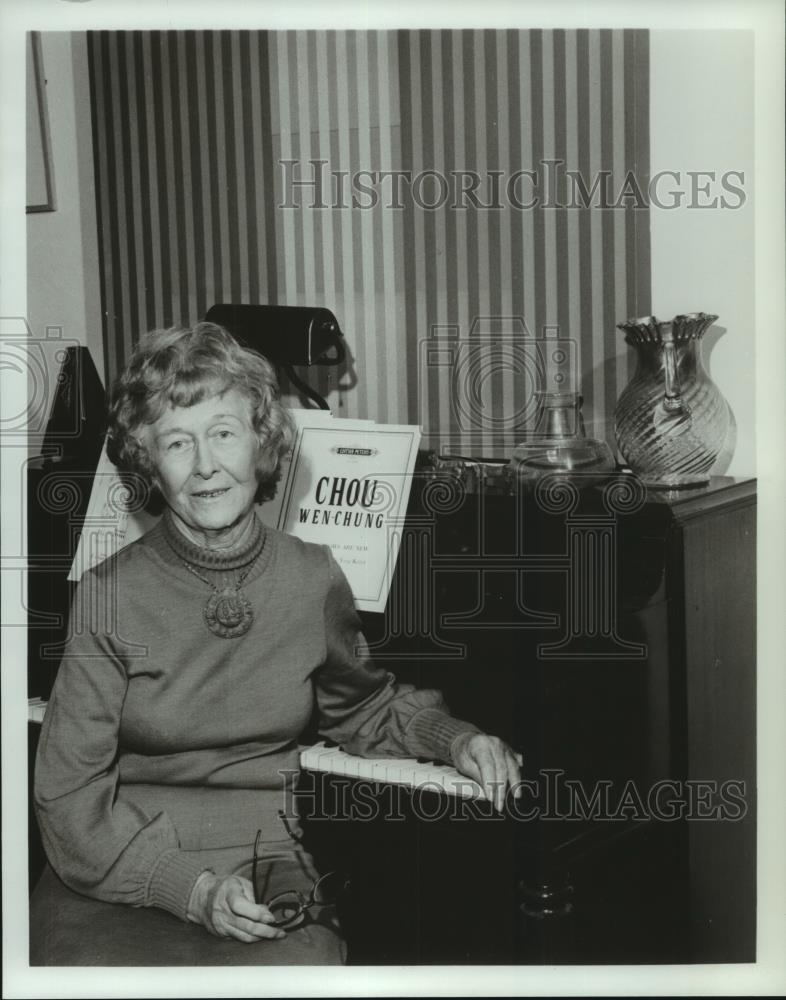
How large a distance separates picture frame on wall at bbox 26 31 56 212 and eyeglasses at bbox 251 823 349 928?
4.57ft

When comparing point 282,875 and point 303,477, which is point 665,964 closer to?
point 282,875

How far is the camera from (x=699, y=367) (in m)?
2.22

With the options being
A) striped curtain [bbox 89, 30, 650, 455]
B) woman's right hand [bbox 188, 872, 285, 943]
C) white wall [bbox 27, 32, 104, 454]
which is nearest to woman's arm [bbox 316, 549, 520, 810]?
woman's right hand [bbox 188, 872, 285, 943]

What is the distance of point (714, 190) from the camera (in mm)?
2203

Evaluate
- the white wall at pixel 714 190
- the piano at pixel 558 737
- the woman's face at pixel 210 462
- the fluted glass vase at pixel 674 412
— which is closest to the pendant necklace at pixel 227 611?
the woman's face at pixel 210 462

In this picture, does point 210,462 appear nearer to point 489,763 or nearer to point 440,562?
point 440,562

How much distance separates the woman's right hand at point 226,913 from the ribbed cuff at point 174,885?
1cm

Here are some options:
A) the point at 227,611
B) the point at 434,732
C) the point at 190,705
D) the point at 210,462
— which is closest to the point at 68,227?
the point at 210,462

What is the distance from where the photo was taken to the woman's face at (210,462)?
2.19 m

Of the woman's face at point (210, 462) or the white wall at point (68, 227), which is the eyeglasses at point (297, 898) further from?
the white wall at point (68, 227)

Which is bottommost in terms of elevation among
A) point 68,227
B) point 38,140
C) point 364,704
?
point 364,704

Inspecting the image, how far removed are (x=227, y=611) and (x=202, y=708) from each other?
0.19 meters

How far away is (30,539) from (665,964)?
1.53m

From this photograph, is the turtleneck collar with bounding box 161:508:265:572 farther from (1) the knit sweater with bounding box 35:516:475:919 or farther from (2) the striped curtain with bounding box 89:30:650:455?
(2) the striped curtain with bounding box 89:30:650:455
